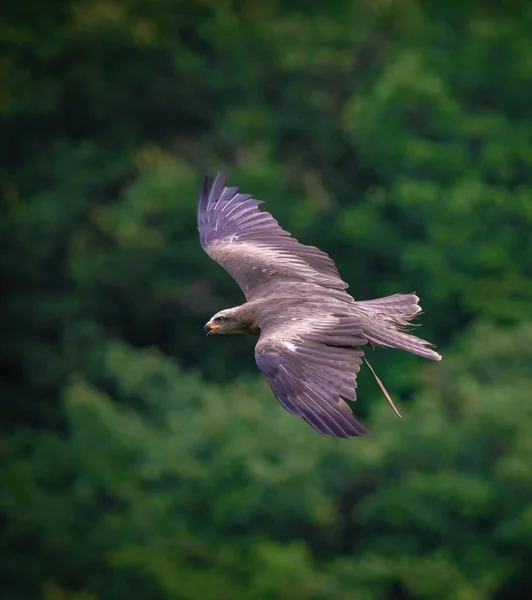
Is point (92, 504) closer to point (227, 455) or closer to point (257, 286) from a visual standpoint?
point (227, 455)

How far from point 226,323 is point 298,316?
0.90 metres

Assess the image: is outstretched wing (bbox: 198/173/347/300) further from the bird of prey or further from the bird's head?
the bird's head

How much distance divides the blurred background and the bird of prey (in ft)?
43.3

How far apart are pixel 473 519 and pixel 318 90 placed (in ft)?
55.3

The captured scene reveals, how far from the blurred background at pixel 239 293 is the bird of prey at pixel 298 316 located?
1320 cm

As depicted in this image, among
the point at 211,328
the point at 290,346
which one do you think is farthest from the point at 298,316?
the point at 211,328

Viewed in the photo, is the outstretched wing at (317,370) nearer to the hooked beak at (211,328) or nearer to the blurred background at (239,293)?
the hooked beak at (211,328)

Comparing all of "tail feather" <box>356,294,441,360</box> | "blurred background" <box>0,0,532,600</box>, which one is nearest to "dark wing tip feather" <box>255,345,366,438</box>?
"tail feather" <box>356,294,441,360</box>

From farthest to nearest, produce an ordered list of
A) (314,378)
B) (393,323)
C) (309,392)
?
(393,323) < (314,378) < (309,392)

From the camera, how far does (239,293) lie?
32.5 m

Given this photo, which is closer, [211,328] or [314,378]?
[314,378]

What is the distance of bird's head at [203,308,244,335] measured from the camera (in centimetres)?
1114

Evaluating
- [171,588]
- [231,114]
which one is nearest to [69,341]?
[231,114]

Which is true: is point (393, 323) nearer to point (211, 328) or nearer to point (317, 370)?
point (211, 328)
